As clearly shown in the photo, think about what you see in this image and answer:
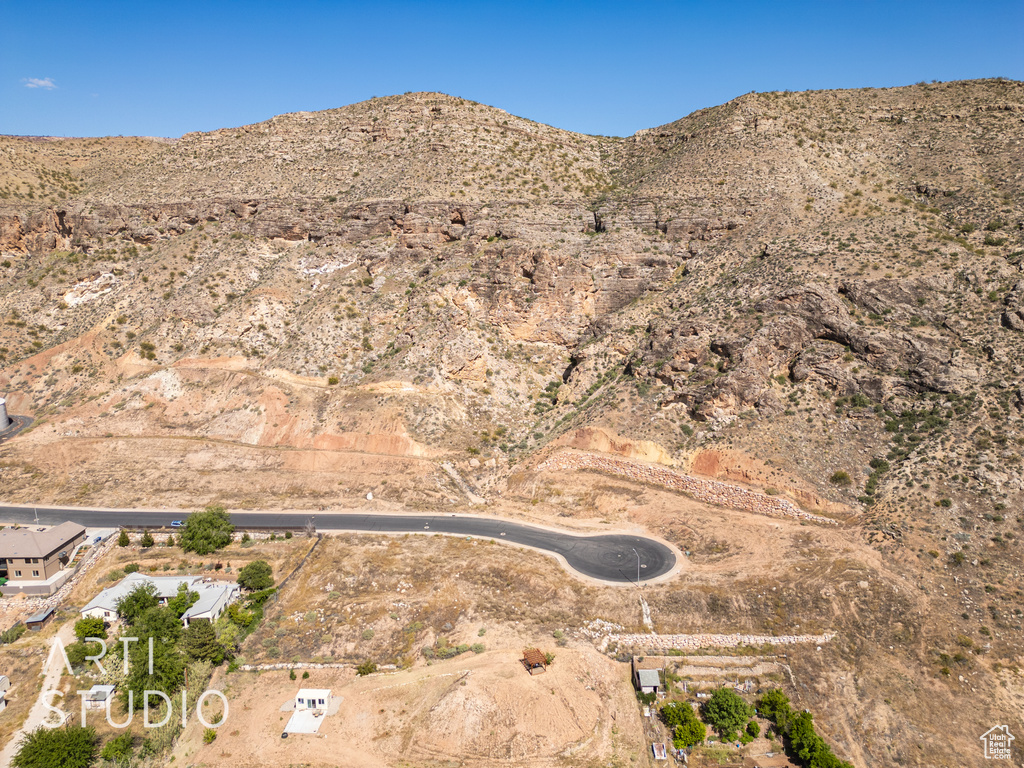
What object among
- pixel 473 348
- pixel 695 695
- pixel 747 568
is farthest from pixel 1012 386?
pixel 473 348

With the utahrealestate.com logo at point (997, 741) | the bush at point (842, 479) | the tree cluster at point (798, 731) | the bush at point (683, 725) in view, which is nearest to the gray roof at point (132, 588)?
the bush at point (683, 725)

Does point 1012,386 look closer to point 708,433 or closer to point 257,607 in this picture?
point 708,433

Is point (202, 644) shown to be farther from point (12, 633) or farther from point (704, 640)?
point (704, 640)

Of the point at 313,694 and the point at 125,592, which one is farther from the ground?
the point at 125,592


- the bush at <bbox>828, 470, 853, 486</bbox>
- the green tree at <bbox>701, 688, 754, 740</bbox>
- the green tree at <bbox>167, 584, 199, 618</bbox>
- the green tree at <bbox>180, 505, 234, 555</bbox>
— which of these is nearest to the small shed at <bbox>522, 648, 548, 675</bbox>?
the green tree at <bbox>701, 688, 754, 740</bbox>

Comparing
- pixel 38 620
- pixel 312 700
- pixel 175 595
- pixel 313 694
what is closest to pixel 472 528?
pixel 313 694

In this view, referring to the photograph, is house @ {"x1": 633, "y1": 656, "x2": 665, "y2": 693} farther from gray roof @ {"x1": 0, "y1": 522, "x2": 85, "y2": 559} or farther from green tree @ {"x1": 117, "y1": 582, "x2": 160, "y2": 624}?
gray roof @ {"x1": 0, "y1": 522, "x2": 85, "y2": 559}
